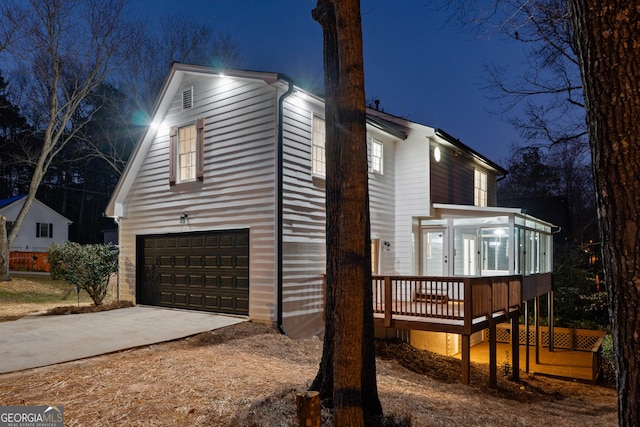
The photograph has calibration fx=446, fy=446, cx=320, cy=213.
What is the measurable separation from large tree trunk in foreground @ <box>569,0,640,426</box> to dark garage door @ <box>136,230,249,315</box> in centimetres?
811

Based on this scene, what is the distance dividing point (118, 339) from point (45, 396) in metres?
3.20

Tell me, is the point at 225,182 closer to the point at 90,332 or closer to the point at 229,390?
the point at 90,332

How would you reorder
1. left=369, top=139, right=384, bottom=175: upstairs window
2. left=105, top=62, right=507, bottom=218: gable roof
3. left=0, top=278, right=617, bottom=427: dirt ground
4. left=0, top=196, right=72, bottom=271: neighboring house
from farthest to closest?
left=0, top=196, right=72, bottom=271: neighboring house, left=369, top=139, right=384, bottom=175: upstairs window, left=105, top=62, right=507, bottom=218: gable roof, left=0, top=278, right=617, bottom=427: dirt ground

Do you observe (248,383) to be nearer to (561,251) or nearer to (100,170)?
(561,251)

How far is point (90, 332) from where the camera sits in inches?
319

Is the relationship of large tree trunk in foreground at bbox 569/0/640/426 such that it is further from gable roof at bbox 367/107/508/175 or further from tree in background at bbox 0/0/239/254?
tree in background at bbox 0/0/239/254

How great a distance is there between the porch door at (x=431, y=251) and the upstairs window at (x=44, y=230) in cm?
3007

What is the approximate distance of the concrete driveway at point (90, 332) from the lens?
6.47 metres

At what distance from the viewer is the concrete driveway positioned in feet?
21.2

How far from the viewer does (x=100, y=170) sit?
A: 125ft

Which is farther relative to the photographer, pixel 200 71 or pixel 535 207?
pixel 535 207

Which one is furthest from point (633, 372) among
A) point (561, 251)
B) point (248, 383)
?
point (561, 251)

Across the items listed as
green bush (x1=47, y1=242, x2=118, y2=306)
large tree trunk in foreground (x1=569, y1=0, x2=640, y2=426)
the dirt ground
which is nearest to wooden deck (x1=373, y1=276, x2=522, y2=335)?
the dirt ground

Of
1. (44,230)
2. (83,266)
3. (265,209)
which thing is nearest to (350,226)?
(265,209)
